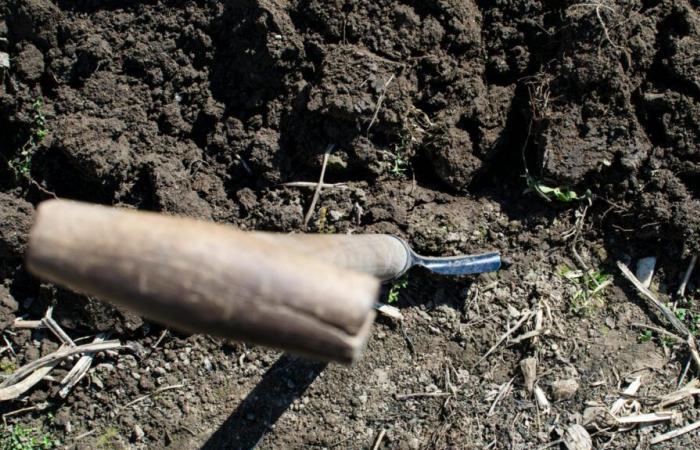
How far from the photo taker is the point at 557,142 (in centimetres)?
322

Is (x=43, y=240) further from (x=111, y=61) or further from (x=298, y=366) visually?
(x=111, y=61)

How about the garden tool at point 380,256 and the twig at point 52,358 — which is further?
the twig at point 52,358

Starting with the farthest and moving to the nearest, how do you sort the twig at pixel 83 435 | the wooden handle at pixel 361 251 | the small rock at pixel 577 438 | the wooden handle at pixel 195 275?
the twig at pixel 83 435 → the small rock at pixel 577 438 → the wooden handle at pixel 361 251 → the wooden handle at pixel 195 275

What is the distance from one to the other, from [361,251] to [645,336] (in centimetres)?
179

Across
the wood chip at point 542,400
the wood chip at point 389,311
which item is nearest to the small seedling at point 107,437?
the wood chip at point 389,311

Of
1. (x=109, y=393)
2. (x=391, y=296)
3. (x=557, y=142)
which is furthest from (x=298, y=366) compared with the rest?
(x=557, y=142)

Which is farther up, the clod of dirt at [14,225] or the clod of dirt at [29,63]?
the clod of dirt at [29,63]

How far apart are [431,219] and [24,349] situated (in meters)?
2.29

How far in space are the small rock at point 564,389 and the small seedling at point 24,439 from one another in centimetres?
262

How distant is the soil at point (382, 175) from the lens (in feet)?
10.6

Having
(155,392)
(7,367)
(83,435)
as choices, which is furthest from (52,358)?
(155,392)

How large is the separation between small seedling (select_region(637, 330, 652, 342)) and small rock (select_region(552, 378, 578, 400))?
0.44 metres

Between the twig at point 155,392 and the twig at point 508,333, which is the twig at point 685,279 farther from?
the twig at point 155,392

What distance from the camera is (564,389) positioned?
3.23 meters
